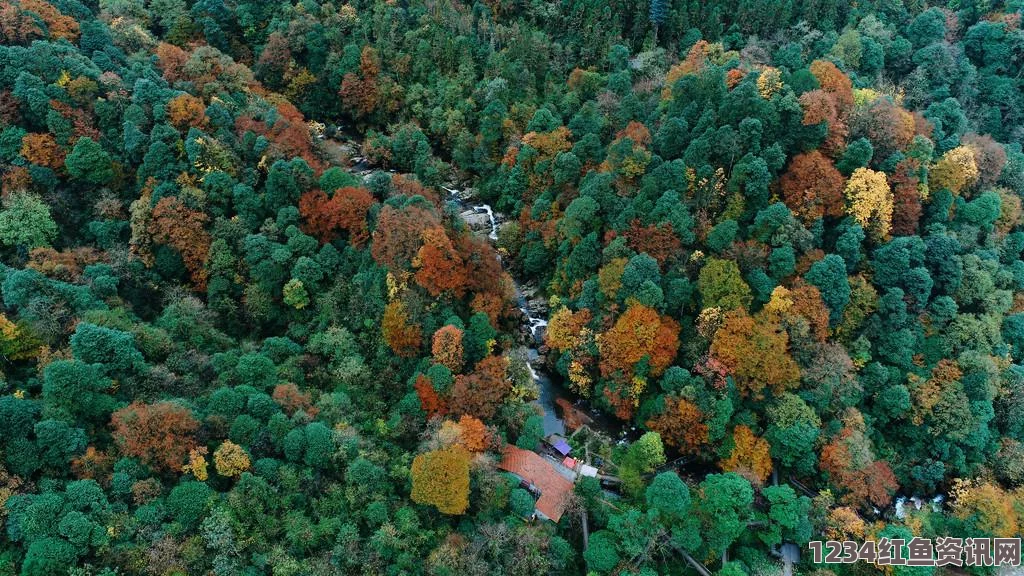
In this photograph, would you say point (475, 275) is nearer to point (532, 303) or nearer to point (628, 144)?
point (532, 303)

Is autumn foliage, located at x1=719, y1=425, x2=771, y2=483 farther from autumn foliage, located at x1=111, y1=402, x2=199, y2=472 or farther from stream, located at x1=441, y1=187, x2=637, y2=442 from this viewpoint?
autumn foliage, located at x1=111, y1=402, x2=199, y2=472

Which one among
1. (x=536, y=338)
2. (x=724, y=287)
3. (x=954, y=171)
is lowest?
(x=536, y=338)

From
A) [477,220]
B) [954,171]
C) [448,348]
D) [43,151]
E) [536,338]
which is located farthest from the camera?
[477,220]

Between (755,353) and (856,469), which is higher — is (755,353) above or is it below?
above

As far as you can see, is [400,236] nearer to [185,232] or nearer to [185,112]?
[185,232]

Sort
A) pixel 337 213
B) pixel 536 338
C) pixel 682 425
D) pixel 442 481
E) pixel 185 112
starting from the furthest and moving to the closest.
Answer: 1. pixel 536 338
2. pixel 185 112
3. pixel 337 213
4. pixel 682 425
5. pixel 442 481

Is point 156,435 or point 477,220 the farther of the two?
point 477,220

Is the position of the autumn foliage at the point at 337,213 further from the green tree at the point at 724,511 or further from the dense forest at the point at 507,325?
the green tree at the point at 724,511

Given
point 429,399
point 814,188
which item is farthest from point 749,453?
point 429,399
